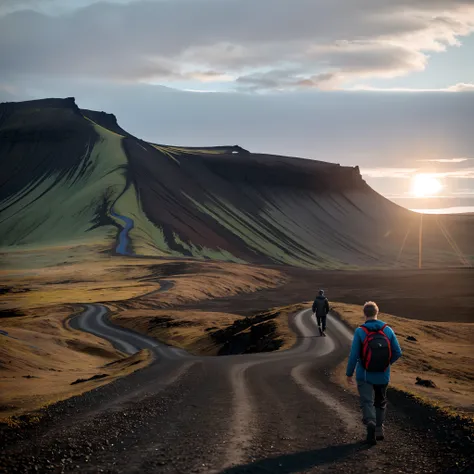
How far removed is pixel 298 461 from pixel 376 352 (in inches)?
112

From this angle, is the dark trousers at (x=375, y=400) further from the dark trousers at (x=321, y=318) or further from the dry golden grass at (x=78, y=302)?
the dark trousers at (x=321, y=318)

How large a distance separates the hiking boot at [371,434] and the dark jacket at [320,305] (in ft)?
85.2

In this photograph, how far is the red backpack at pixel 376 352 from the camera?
13078mm

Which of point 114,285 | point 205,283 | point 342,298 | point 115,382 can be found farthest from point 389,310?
point 115,382

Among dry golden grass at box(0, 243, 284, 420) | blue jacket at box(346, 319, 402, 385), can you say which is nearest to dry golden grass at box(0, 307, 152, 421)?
dry golden grass at box(0, 243, 284, 420)

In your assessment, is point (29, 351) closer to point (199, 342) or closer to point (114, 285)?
point (199, 342)

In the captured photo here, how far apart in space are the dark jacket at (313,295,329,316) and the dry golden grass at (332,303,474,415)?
5442 millimetres

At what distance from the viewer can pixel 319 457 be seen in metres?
12.2

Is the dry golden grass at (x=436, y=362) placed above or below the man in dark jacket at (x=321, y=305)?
below

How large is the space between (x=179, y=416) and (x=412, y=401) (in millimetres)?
6622

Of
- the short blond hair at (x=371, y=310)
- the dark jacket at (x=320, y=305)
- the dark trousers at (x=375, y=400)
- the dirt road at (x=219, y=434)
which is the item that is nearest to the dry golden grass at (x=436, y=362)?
the dirt road at (x=219, y=434)

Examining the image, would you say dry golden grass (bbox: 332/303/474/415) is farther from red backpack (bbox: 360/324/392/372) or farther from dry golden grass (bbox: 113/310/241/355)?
dry golden grass (bbox: 113/310/241/355)

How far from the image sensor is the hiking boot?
1294 cm

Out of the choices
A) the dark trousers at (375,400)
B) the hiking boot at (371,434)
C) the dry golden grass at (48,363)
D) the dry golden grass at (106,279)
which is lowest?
the dry golden grass at (106,279)
